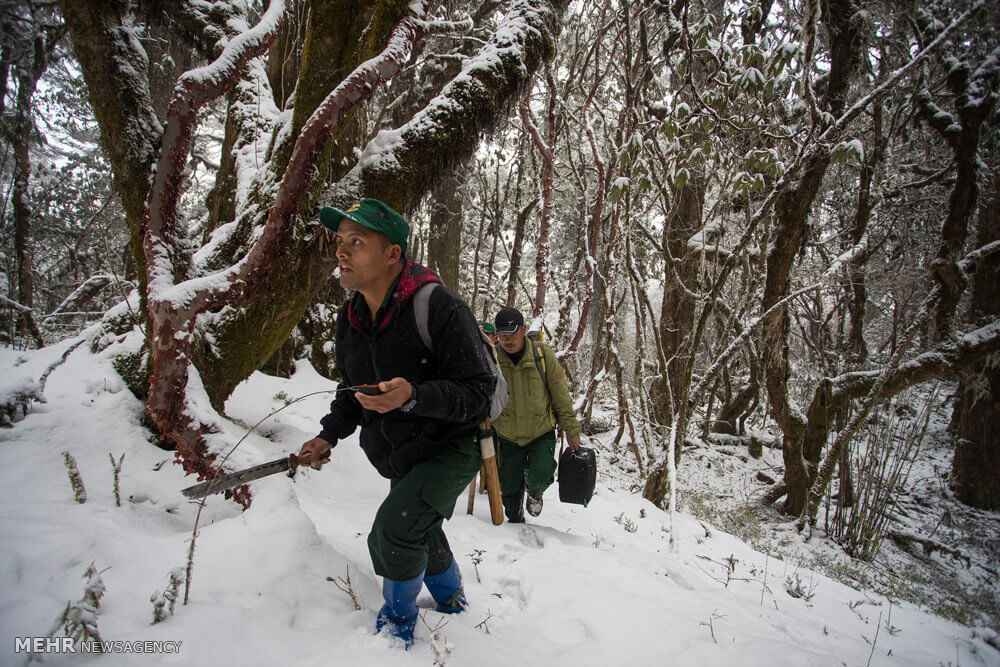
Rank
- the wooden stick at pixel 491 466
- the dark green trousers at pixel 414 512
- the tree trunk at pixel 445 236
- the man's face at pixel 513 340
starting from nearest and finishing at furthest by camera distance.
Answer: the dark green trousers at pixel 414 512, the wooden stick at pixel 491 466, the man's face at pixel 513 340, the tree trunk at pixel 445 236

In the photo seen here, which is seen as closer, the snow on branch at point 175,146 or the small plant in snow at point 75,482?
the small plant in snow at point 75,482

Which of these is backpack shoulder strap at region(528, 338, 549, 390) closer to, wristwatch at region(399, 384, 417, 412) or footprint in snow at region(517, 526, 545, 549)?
footprint in snow at region(517, 526, 545, 549)

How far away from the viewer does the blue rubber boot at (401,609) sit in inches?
74.6

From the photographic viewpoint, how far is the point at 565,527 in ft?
14.8

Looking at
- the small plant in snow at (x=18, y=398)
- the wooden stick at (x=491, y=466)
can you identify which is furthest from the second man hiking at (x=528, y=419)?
the small plant in snow at (x=18, y=398)

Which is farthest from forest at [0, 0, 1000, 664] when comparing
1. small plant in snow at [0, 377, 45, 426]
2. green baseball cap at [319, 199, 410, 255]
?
green baseball cap at [319, 199, 410, 255]

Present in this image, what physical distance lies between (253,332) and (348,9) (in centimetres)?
293

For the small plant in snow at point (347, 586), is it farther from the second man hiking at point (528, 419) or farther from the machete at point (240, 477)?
the second man hiking at point (528, 419)

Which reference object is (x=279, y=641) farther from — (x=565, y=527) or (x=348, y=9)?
(x=348, y=9)

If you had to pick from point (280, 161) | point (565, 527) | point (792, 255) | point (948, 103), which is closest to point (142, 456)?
point (280, 161)

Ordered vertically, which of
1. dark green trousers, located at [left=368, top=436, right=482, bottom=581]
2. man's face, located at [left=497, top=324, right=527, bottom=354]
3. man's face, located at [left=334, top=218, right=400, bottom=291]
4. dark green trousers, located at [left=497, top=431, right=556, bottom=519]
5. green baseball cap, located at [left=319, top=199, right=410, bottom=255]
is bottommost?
dark green trousers, located at [left=497, top=431, right=556, bottom=519]

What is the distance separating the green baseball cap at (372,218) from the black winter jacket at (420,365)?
17 cm

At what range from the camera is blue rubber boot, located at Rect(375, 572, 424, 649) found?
1896 millimetres

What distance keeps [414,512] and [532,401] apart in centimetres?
251
